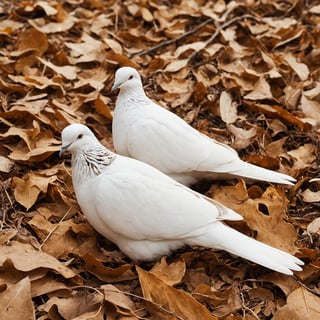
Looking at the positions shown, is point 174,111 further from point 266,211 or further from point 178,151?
point 266,211

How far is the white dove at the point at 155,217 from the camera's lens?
7.69 feet

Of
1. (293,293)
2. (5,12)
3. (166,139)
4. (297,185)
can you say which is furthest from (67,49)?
(293,293)

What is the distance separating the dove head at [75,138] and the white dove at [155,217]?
0.12 meters

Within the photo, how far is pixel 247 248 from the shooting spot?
7.62ft

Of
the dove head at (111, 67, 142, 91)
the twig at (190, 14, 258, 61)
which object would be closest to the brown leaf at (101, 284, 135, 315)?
the dove head at (111, 67, 142, 91)

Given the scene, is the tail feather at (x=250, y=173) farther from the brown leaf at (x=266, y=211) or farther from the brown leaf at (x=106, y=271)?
the brown leaf at (x=106, y=271)

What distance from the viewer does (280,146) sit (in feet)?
10.3

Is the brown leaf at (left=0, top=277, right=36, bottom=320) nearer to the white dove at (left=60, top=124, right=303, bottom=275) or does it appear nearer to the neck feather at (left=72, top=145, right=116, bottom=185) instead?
the white dove at (left=60, top=124, right=303, bottom=275)

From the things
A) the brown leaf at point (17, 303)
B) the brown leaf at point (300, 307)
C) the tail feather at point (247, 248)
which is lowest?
the brown leaf at point (17, 303)

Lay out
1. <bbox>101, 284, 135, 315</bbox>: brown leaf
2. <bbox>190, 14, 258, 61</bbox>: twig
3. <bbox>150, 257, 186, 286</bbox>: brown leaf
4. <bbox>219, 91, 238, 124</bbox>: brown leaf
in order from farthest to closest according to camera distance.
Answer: <bbox>190, 14, 258, 61</bbox>: twig
<bbox>219, 91, 238, 124</bbox>: brown leaf
<bbox>150, 257, 186, 286</bbox>: brown leaf
<bbox>101, 284, 135, 315</bbox>: brown leaf

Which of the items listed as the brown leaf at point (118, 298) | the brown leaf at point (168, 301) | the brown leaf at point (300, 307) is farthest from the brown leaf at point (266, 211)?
the brown leaf at point (118, 298)

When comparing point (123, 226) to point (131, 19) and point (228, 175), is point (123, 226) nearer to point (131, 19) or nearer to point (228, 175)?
point (228, 175)


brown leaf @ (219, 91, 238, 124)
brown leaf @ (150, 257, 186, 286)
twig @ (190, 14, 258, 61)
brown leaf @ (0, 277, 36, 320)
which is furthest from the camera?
twig @ (190, 14, 258, 61)

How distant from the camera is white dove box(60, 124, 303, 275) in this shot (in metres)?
2.34
